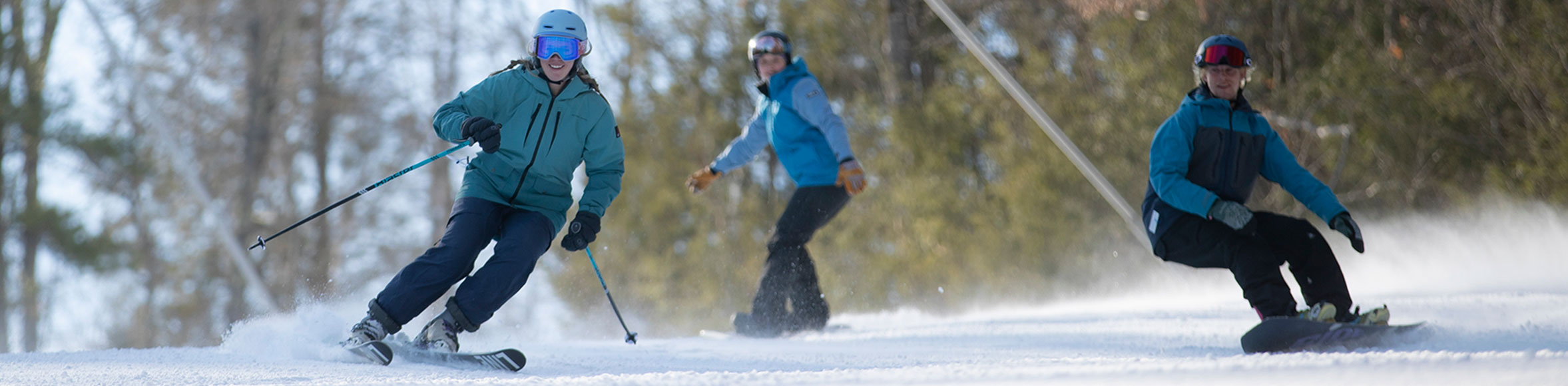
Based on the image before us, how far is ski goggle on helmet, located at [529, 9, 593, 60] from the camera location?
4.01 meters

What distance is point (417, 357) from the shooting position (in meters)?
3.84

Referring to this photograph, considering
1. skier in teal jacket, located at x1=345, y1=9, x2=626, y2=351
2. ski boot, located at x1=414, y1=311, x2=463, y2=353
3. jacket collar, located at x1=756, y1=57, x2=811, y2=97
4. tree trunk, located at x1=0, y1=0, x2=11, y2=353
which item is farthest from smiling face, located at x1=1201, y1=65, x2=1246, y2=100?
tree trunk, located at x1=0, y1=0, x2=11, y2=353

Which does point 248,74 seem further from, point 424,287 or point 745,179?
point 424,287

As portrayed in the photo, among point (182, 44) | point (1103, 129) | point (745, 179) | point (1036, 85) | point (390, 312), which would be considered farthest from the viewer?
point (182, 44)

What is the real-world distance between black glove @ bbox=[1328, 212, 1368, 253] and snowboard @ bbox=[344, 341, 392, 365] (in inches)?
112

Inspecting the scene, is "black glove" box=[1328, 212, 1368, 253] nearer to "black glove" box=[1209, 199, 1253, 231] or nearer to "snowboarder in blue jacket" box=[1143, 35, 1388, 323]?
"snowboarder in blue jacket" box=[1143, 35, 1388, 323]

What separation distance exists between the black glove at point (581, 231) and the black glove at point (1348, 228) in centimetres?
229

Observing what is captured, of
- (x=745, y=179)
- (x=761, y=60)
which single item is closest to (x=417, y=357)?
(x=761, y=60)

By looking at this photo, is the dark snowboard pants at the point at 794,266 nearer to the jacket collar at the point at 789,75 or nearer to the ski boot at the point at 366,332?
the jacket collar at the point at 789,75

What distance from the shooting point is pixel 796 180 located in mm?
5801

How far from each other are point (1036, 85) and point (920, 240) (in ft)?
7.87

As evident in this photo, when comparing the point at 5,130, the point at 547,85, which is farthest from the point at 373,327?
the point at 5,130

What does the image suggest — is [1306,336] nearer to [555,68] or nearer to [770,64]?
[555,68]

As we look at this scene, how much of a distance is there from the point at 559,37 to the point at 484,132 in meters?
0.51
